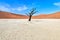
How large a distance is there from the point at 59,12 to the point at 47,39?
6962cm

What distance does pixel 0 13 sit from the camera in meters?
71.1

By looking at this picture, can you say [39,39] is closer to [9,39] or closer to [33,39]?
[33,39]

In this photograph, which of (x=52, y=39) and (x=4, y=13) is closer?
(x=52, y=39)

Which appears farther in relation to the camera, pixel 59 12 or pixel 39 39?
pixel 59 12

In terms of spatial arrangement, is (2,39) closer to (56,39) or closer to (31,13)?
(56,39)

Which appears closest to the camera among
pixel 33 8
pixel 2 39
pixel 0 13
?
pixel 2 39

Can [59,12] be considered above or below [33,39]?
above

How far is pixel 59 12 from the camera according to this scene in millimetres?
74062

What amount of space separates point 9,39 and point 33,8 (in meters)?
22.2

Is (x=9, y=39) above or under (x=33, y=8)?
under

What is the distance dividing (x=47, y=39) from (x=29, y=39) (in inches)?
42.3

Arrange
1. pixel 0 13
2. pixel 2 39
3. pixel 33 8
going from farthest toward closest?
pixel 0 13, pixel 33 8, pixel 2 39

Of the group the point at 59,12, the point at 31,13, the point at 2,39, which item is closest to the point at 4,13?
the point at 59,12

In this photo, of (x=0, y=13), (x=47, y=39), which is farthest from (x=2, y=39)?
(x=0, y=13)
